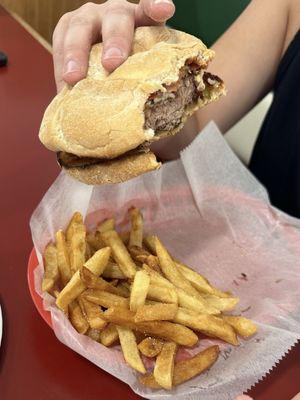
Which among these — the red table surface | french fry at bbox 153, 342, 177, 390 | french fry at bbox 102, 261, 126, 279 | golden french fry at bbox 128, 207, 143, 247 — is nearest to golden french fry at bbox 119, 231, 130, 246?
golden french fry at bbox 128, 207, 143, 247

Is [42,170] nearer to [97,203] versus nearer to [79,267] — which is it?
[97,203]

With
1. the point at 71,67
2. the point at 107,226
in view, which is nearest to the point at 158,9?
the point at 71,67

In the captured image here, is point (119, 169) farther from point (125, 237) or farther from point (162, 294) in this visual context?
point (125, 237)

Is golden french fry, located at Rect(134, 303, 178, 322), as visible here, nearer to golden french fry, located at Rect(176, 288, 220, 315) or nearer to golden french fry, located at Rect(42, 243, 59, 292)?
golden french fry, located at Rect(176, 288, 220, 315)

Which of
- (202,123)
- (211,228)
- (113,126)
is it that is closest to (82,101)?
(113,126)

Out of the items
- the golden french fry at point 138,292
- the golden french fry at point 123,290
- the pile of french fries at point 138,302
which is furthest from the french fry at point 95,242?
the golden french fry at point 138,292
